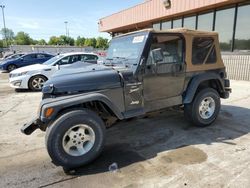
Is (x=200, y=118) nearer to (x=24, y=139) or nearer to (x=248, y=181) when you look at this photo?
(x=248, y=181)

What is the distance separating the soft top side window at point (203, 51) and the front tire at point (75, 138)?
2504 mm

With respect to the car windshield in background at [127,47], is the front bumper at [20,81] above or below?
below

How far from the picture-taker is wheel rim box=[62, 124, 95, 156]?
10.7 ft

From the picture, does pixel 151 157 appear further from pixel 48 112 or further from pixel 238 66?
pixel 238 66

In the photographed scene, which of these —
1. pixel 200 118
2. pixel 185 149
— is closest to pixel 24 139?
pixel 185 149

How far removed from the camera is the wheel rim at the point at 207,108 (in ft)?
15.6

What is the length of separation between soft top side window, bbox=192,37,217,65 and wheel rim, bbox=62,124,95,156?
2596 mm

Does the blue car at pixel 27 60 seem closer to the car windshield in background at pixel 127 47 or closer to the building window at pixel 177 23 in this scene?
the building window at pixel 177 23

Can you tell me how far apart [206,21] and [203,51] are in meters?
8.66

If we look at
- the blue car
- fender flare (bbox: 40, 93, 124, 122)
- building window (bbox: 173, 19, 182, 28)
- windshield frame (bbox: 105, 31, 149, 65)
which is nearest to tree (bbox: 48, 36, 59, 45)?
the blue car

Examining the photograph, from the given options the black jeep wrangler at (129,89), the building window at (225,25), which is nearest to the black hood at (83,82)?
the black jeep wrangler at (129,89)

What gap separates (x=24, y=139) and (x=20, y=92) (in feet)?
18.2

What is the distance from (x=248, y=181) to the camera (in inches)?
112

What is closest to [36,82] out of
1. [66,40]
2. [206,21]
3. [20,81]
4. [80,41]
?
[20,81]
